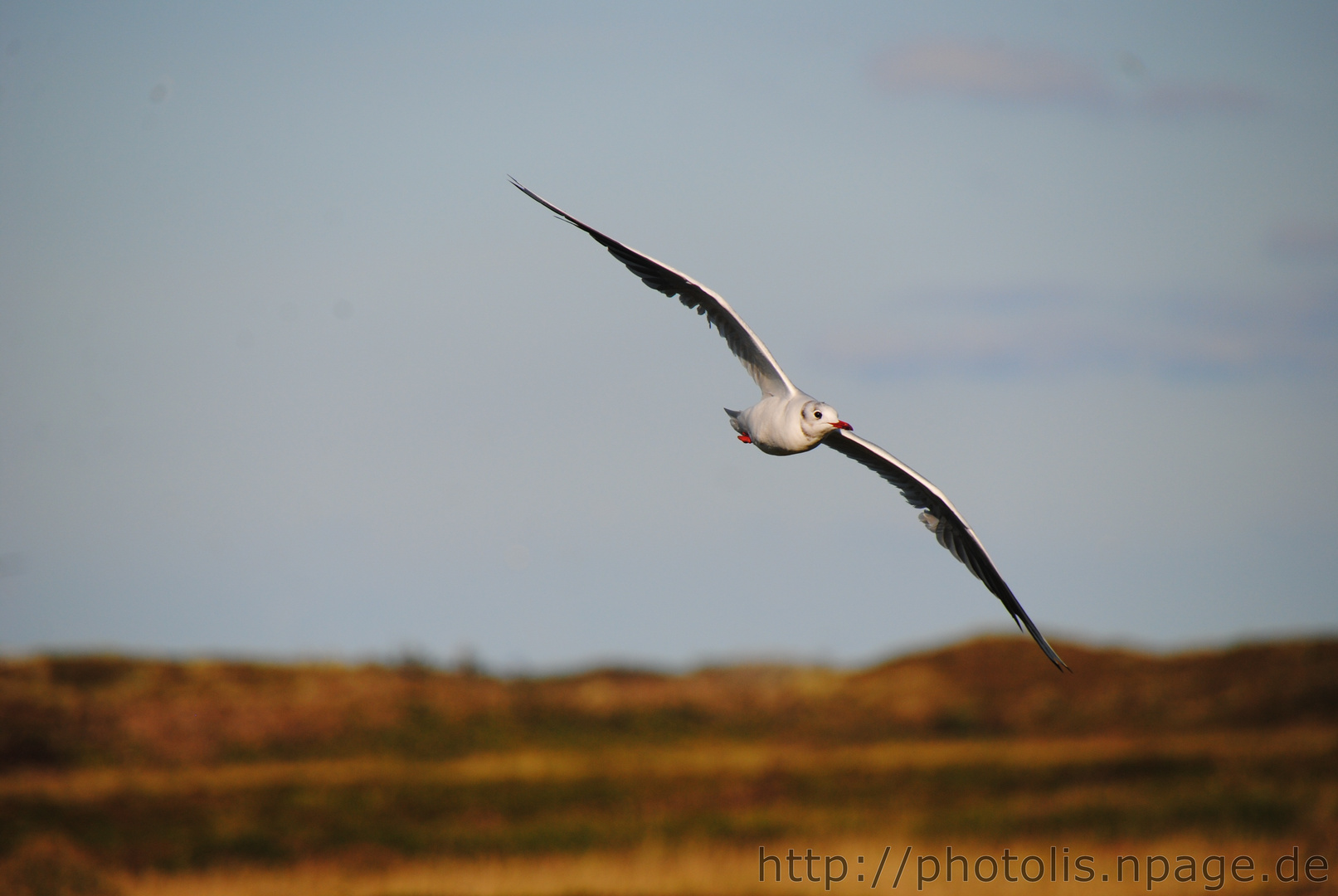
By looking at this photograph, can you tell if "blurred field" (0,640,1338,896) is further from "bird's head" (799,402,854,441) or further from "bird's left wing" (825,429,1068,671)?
"bird's head" (799,402,854,441)

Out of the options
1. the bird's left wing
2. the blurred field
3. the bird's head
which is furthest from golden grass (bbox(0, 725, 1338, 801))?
the bird's head

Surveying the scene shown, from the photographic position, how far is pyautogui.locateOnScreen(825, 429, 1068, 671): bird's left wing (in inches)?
360

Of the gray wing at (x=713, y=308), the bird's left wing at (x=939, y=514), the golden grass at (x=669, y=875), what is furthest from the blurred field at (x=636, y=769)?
the gray wing at (x=713, y=308)

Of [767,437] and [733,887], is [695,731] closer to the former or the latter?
[733,887]

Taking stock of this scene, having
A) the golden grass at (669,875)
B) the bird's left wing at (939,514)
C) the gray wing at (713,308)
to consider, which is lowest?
the golden grass at (669,875)

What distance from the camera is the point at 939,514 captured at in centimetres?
946

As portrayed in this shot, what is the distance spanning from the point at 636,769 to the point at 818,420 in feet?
76.8

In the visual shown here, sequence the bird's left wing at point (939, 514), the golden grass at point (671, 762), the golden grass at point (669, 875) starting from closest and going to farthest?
the bird's left wing at point (939, 514), the golden grass at point (669, 875), the golden grass at point (671, 762)

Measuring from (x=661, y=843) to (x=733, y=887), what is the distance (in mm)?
3273

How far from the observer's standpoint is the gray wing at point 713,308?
8.93m

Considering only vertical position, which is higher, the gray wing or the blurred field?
the gray wing

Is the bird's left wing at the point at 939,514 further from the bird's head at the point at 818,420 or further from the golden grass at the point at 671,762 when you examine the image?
the golden grass at the point at 671,762

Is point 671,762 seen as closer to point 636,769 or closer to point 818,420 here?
point 636,769

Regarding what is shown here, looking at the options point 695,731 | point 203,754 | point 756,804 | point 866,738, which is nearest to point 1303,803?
point 756,804
